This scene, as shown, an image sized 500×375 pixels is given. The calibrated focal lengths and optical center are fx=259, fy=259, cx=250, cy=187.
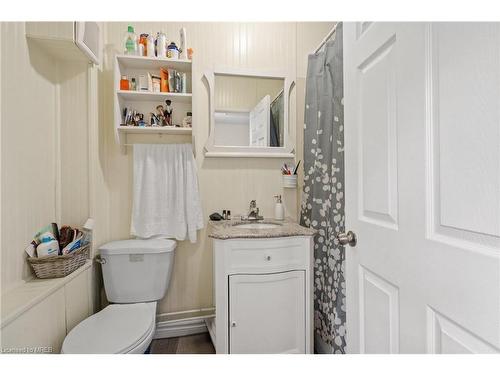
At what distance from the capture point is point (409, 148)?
24.1 inches

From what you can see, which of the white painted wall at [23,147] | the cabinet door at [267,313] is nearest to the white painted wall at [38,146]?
the white painted wall at [23,147]

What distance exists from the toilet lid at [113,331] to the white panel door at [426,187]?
93 cm

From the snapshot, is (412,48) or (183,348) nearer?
(412,48)

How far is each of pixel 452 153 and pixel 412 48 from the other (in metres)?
0.27

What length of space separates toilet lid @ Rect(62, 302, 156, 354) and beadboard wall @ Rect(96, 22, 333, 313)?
464 millimetres

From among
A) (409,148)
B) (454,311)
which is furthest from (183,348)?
(409,148)

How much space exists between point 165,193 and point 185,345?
3.35ft

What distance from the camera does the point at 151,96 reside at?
171 cm

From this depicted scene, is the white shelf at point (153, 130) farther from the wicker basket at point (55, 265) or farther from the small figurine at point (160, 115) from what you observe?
the wicker basket at point (55, 265)

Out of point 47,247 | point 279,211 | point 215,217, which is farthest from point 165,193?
point 279,211

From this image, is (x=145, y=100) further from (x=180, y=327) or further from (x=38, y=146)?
(x=180, y=327)

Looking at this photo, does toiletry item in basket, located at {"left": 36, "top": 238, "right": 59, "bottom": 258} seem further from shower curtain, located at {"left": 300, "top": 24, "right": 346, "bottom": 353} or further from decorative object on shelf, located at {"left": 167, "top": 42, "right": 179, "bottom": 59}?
shower curtain, located at {"left": 300, "top": 24, "right": 346, "bottom": 353}

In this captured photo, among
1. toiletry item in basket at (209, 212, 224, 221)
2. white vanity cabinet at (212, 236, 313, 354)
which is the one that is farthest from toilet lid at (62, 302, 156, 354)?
toiletry item in basket at (209, 212, 224, 221)
